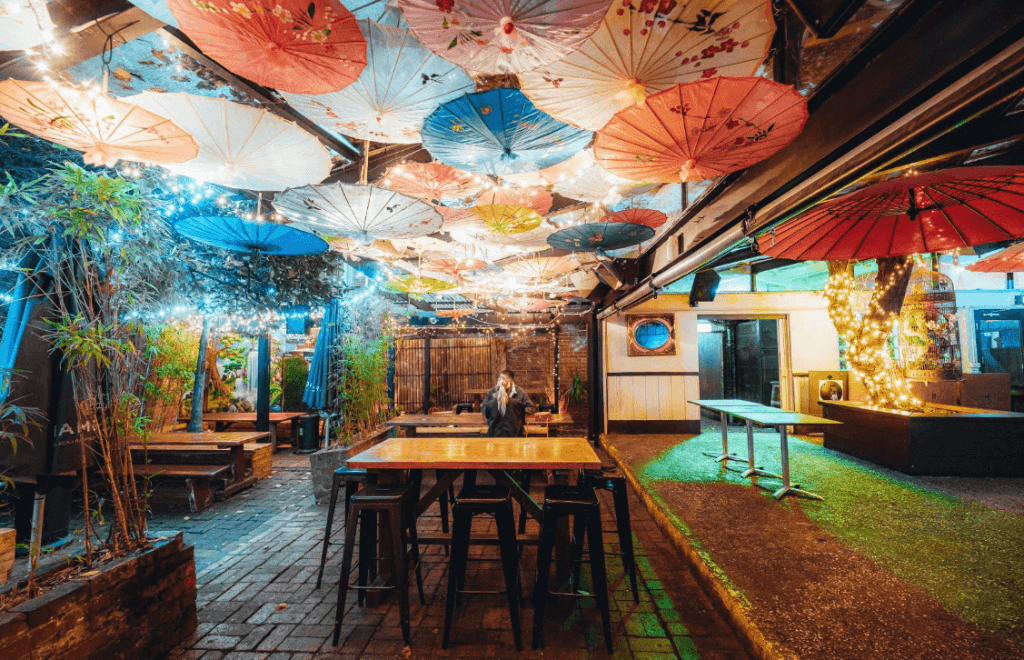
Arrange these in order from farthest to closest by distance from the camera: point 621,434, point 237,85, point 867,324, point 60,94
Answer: point 621,434
point 867,324
point 237,85
point 60,94

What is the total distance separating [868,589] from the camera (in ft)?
9.78

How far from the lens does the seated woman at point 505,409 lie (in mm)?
5957

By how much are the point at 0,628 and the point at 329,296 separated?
5.25m

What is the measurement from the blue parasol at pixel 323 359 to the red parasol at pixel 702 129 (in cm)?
541

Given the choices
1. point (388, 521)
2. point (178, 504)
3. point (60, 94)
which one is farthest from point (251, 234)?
point (178, 504)

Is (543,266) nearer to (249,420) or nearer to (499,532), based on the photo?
(499,532)

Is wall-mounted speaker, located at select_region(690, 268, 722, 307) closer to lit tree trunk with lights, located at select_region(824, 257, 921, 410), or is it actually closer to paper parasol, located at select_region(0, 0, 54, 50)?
lit tree trunk with lights, located at select_region(824, 257, 921, 410)

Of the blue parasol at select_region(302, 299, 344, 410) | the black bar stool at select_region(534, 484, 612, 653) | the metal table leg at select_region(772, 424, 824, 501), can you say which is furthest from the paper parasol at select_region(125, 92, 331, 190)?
the metal table leg at select_region(772, 424, 824, 501)

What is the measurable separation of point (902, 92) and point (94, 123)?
161 inches

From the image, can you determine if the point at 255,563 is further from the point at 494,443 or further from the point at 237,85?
→ the point at 237,85

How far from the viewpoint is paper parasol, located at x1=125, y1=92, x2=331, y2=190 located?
2488 mm

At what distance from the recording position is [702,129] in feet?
7.00

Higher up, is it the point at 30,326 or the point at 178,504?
the point at 30,326

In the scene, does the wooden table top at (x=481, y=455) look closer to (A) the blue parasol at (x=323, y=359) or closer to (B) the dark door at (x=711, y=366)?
(A) the blue parasol at (x=323, y=359)
